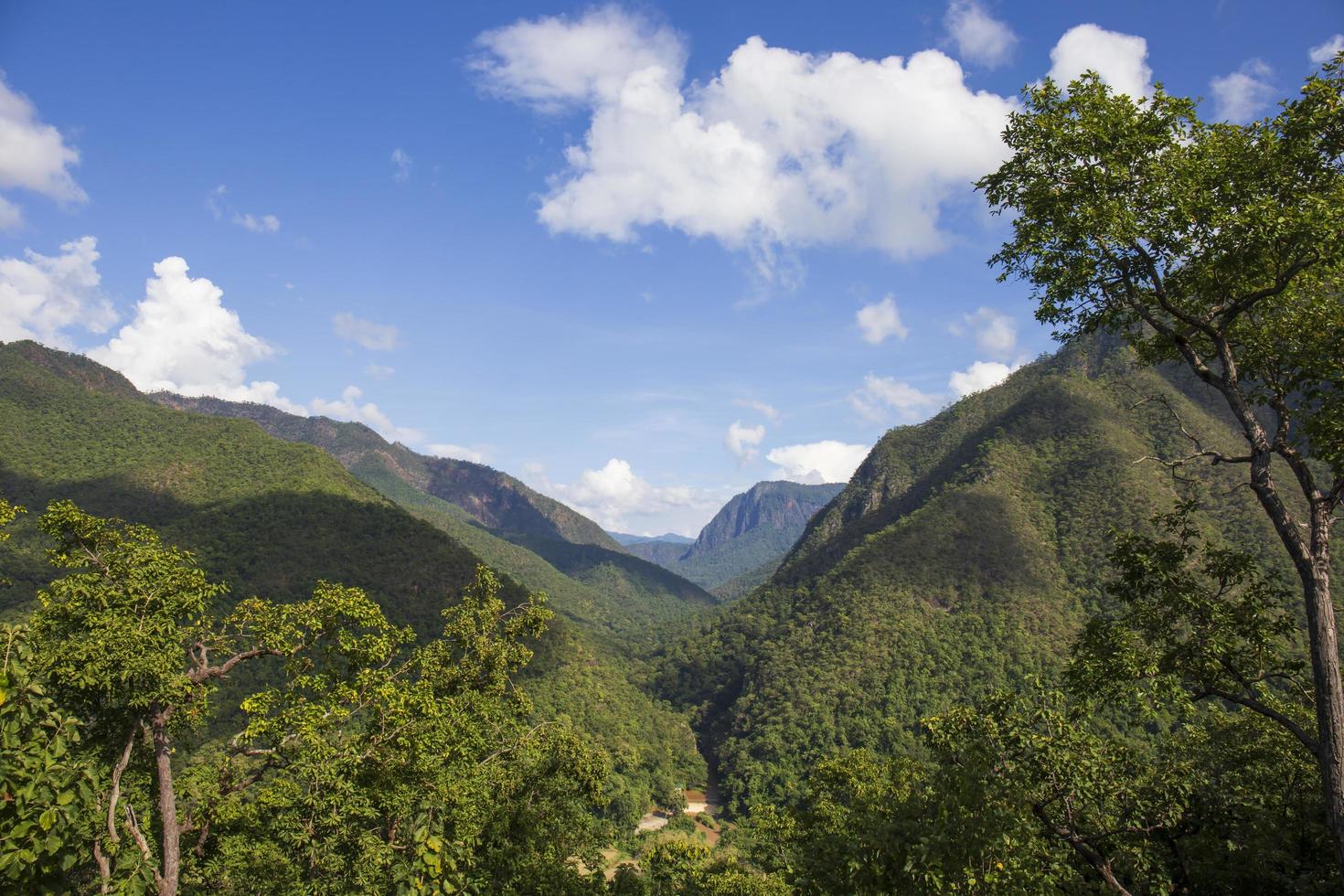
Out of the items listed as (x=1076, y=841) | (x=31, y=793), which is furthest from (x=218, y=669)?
(x=1076, y=841)

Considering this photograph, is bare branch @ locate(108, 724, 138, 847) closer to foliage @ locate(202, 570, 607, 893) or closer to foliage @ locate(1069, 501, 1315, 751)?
foliage @ locate(202, 570, 607, 893)

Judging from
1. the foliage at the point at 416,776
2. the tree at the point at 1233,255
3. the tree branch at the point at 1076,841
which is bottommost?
the foliage at the point at 416,776

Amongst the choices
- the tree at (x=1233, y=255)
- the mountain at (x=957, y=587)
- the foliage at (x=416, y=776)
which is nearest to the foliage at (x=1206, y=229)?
the tree at (x=1233, y=255)

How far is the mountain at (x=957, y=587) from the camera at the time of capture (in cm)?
8256

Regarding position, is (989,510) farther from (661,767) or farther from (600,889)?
(600,889)

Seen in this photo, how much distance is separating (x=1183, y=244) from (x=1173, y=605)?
201 inches

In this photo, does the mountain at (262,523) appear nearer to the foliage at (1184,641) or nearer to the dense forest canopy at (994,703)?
the dense forest canopy at (994,703)

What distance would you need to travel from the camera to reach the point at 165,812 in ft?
35.6

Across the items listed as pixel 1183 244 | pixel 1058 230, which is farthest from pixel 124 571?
pixel 1183 244

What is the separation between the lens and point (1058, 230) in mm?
9180

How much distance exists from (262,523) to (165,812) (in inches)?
3891

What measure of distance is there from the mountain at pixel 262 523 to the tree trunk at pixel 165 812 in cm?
6407

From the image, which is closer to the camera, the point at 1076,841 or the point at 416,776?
the point at 1076,841

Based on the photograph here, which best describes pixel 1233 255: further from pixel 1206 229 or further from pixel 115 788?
pixel 115 788
